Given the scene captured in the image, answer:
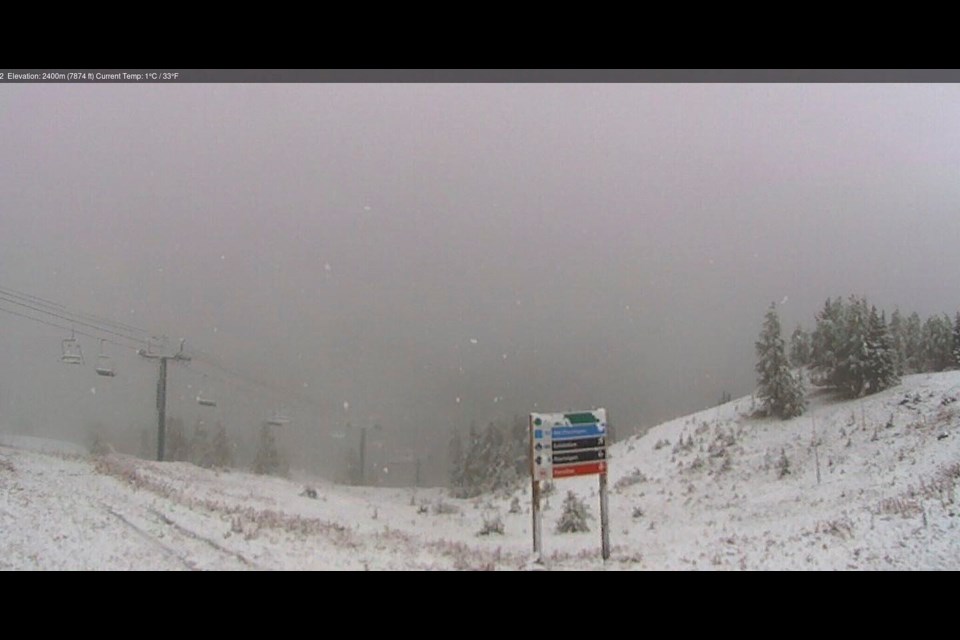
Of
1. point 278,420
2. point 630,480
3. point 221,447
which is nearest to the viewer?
point 630,480

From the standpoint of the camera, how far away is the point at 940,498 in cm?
881

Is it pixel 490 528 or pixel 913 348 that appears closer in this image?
pixel 490 528

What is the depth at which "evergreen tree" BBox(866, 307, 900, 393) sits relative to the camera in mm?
18203

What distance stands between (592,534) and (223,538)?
797 cm

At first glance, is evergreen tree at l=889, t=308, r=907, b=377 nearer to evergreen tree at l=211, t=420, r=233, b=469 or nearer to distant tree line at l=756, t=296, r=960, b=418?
distant tree line at l=756, t=296, r=960, b=418

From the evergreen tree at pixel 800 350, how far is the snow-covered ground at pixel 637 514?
3.42m

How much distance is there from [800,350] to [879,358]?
4.04 metres

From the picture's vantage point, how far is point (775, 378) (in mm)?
19688

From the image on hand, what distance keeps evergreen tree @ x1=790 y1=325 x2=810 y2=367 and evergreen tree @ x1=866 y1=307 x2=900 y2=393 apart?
11.2ft

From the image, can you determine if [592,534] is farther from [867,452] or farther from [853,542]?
[867,452]

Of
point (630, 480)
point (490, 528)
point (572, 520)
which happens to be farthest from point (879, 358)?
point (490, 528)

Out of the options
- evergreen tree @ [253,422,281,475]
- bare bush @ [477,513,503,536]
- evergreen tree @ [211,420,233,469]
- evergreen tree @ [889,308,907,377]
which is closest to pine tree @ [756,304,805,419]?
evergreen tree @ [889,308,907,377]

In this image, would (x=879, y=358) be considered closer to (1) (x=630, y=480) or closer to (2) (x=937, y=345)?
(2) (x=937, y=345)

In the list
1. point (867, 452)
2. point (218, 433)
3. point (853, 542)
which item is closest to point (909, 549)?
point (853, 542)
